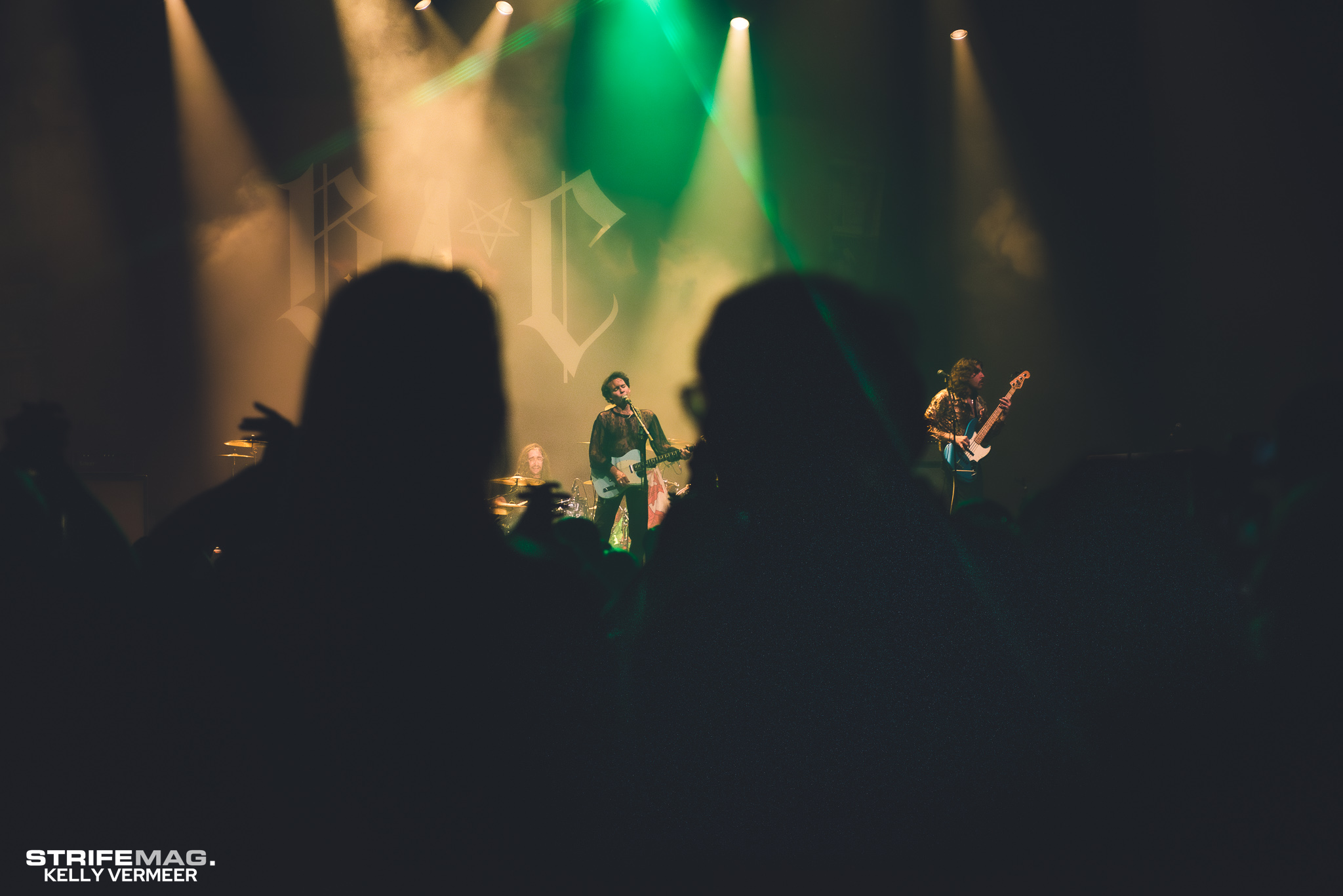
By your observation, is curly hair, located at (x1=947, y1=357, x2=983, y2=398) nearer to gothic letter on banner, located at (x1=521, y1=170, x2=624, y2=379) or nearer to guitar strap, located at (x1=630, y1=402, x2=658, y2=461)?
guitar strap, located at (x1=630, y1=402, x2=658, y2=461)

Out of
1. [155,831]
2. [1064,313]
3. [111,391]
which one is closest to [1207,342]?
[1064,313]

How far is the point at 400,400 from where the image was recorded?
2.48 ft

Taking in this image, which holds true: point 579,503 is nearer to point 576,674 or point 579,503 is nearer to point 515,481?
point 515,481

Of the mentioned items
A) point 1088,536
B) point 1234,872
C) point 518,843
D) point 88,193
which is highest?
point 88,193

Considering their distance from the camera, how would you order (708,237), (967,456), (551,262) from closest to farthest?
(967,456) < (551,262) < (708,237)

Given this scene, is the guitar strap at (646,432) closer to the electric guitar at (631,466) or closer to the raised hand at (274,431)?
the electric guitar at (631,466)

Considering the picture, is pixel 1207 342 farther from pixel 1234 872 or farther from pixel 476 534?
pixel 476 534

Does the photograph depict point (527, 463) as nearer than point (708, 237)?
Yes

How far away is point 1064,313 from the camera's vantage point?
294 inches

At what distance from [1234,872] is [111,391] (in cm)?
732

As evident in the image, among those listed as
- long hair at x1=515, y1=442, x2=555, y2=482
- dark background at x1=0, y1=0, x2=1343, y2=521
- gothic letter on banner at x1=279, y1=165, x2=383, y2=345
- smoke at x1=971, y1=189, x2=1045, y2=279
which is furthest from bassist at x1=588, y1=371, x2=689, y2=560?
smoke at x1=971, y1=189, x2=1045, y2=279

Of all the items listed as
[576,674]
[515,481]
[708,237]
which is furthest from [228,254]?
[576,674]

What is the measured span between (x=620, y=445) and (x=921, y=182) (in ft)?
14.2

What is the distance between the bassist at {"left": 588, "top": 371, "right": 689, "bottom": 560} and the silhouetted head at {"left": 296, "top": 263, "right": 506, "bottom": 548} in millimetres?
4924
